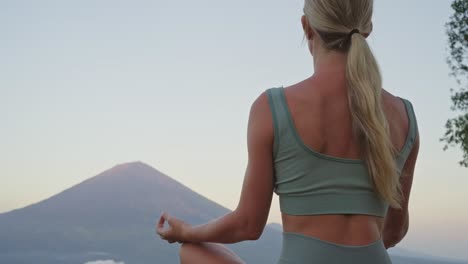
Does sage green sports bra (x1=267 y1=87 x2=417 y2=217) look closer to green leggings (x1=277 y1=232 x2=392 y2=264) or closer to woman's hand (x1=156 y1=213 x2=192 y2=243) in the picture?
green leggings (x1=277 y1=232 x2=392 y2=264)

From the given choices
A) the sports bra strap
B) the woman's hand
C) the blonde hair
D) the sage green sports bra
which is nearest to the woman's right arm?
the blonde hair

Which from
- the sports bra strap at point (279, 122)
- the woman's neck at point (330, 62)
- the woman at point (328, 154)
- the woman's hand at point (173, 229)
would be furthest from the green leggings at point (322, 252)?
the woman's neck at point (330, 62)

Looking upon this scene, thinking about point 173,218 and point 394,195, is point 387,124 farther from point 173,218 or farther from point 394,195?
point 173,218

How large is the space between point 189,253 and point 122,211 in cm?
4568

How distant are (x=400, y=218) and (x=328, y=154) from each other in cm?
79

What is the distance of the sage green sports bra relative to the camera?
7.64ft

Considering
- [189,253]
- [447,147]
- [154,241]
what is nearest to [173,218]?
[189,253]

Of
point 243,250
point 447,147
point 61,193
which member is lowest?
point 243,250

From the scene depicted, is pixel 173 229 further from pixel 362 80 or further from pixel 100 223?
pixel 100 223

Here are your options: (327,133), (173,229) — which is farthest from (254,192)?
(173,229)

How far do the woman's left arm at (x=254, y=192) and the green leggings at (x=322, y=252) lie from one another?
0.51 feet

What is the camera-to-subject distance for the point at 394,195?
95.9 inches

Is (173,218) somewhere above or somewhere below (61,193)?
below

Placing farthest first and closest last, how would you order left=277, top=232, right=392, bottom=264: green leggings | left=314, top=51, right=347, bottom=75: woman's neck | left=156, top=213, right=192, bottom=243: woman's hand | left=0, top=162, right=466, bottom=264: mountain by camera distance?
1. left=0, top=162, right=466, bottom=264: mountain
2. left=156, top=213, right=192, bottom=243: woman's hand
3. left=314, top=51, right=347, bottom=75: woman's neck
4. left=277, top=232, right=392, bottom=264: green leggings
